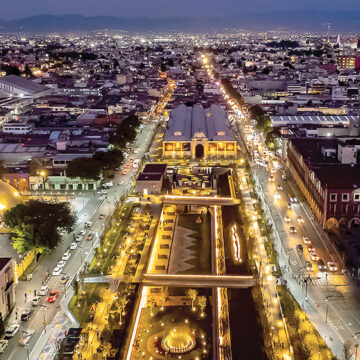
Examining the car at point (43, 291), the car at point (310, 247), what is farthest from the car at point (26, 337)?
the car at point (310, 247)

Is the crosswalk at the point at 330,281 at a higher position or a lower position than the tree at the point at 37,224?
lower

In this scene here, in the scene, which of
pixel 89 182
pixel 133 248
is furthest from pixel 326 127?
pixel 133 248

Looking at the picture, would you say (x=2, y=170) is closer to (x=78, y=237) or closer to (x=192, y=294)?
(x=78, y=237)

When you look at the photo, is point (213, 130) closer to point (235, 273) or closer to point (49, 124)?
point (49, 124)

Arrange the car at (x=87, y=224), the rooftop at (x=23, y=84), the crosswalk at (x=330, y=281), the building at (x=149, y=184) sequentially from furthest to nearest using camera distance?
the rooftop at (x=23, y=84) → the building at (x=149, y=184) → the car at (x=87, y=224) → the crosswalk at (x=330, y=281)

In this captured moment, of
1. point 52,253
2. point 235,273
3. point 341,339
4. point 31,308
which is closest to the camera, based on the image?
point 341,339

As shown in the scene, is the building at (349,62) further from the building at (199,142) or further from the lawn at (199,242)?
the lawn at (199,242)
